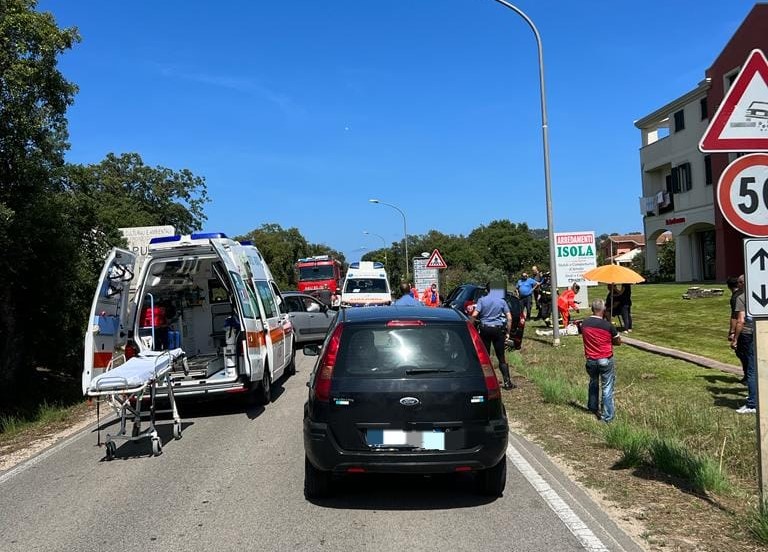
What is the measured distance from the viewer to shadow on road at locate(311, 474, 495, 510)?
216 inches

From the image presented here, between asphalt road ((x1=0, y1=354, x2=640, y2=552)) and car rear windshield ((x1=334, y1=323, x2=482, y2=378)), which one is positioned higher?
car rear windshield ((x1=334, y1=323, x2=482, y2=378))

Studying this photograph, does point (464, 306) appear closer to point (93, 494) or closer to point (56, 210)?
point (56, 210)

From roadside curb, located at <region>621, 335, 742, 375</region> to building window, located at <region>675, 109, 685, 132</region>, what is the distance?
2521 centimetres

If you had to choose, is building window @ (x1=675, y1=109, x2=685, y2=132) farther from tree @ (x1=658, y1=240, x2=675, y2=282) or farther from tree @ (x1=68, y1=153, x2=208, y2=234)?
tree @ (x1=68, y1=153, x2=208, y2=234)

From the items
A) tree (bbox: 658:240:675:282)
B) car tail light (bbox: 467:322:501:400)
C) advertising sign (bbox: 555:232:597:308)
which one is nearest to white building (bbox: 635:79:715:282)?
tree (bbox: 658:240:675:282)

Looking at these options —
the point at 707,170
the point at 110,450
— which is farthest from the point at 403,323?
the point at 707,170

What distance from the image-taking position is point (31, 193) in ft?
37.9

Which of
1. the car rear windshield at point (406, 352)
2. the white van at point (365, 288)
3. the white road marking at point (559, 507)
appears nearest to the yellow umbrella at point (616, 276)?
the white road marking at point (559, 507)

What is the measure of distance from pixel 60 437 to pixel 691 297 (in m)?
22.5

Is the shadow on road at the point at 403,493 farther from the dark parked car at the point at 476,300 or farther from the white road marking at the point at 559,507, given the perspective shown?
the dark parked car at the point at 476,300

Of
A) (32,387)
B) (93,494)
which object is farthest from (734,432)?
(32,387)

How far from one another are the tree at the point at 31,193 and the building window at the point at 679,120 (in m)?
33.1

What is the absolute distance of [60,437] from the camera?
29.7 ft

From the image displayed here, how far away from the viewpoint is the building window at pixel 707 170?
34312mm
